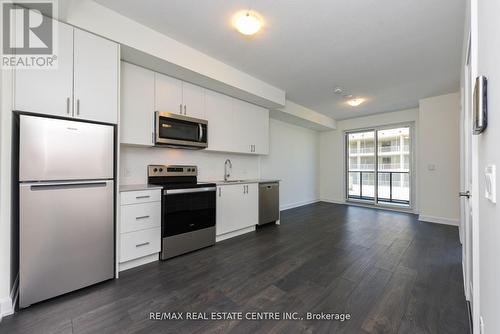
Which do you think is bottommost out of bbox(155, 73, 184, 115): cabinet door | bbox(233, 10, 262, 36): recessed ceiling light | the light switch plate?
the light switch plate

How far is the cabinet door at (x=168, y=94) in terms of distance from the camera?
2.81 metres

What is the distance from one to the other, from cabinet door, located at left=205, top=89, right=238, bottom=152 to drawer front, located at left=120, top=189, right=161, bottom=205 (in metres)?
1.16

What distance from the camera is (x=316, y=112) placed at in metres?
5.67

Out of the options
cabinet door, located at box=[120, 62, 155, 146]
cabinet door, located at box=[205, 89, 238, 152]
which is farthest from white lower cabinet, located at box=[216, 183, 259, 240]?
cabinet door, located at box=[120, 62, 155, 146]

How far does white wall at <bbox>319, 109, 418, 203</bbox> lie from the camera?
6102mm

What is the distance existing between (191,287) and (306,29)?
2.98m

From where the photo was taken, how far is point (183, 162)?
335cm

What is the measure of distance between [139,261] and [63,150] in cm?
145

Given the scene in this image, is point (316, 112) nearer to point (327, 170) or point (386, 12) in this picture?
point (327, 170)

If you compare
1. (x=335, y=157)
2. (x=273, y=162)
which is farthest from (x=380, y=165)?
(x=273, y=162)

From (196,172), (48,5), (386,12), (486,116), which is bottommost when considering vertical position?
(196,172)

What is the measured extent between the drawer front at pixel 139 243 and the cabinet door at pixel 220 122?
1.52 metres

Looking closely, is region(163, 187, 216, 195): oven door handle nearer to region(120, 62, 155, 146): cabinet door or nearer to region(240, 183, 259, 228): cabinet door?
region(120, 62, 155, 146): cabinet door

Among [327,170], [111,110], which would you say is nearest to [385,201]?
[327,170]
